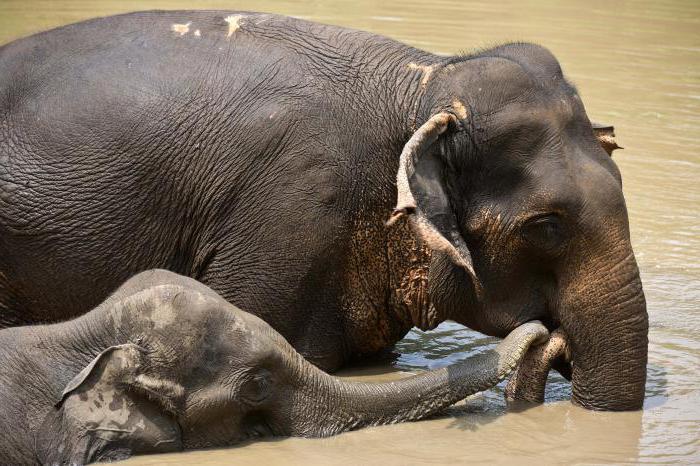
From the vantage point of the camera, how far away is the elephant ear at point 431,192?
540 cm

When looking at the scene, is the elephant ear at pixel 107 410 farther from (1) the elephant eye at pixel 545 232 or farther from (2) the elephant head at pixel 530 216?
(1) the elephant eye at pixel 545 232

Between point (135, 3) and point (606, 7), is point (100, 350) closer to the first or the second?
point (135, 3)

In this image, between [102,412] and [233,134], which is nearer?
[102,412]

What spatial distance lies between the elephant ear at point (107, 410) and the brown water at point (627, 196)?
15cm

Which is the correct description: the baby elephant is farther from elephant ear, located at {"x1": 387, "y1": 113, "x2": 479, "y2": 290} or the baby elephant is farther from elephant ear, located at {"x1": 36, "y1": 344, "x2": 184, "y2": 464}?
elephant ear, located at {"x1": 387, "y1": 113, "x2": 479, "y2": 290}

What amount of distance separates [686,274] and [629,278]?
2.46 meters

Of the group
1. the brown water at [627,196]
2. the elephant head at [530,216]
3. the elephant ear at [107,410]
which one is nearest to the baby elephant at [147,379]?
the elephant ear at [107,410]

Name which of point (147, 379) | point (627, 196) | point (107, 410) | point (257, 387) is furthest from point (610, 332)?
point (627, 196)

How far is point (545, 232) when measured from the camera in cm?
575

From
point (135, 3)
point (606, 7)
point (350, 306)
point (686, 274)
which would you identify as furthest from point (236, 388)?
point (606, 7)

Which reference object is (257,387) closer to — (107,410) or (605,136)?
(107,410)

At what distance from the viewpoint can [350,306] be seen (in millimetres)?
6031

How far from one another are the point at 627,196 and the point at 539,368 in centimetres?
374

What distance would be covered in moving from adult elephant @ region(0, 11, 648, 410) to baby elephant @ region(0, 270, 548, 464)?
0.76 metres
